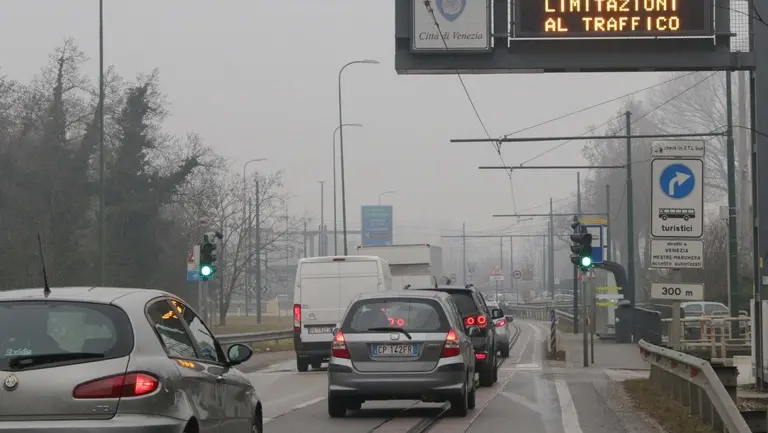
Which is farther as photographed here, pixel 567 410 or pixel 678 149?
A: pixel 678 149

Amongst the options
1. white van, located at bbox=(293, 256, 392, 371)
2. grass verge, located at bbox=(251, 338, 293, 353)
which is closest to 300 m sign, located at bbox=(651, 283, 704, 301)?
white van, located at bbox=(293, 256, 392, 371)

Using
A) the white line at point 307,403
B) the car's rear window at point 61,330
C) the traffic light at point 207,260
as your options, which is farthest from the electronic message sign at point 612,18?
the car's rear window at point 61,330

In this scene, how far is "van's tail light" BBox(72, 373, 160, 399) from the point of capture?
701 cm

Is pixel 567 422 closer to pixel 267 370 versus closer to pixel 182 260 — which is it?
pixel 267 370

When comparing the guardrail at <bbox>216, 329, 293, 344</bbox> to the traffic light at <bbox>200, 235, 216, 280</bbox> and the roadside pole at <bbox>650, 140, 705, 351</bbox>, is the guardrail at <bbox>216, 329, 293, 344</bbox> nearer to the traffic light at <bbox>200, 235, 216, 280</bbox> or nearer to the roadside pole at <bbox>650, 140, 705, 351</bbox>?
the traffic light at <bbox>200, 235, 216, 280</bbox>

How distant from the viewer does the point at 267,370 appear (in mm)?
28609

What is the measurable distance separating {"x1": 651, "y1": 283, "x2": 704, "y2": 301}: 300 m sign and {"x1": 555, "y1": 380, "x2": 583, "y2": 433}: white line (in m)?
2.14

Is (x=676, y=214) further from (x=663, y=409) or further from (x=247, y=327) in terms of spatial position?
(x=247, y=327)

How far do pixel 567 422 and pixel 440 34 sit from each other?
8.01 meters

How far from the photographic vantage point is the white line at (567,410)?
47.9 feet

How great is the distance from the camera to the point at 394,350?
600 inches

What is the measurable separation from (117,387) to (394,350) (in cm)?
837

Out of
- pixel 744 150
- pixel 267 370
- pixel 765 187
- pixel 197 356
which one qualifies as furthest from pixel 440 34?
pixel 744 150

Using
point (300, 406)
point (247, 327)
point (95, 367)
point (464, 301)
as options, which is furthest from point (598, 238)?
point (95, 367)
